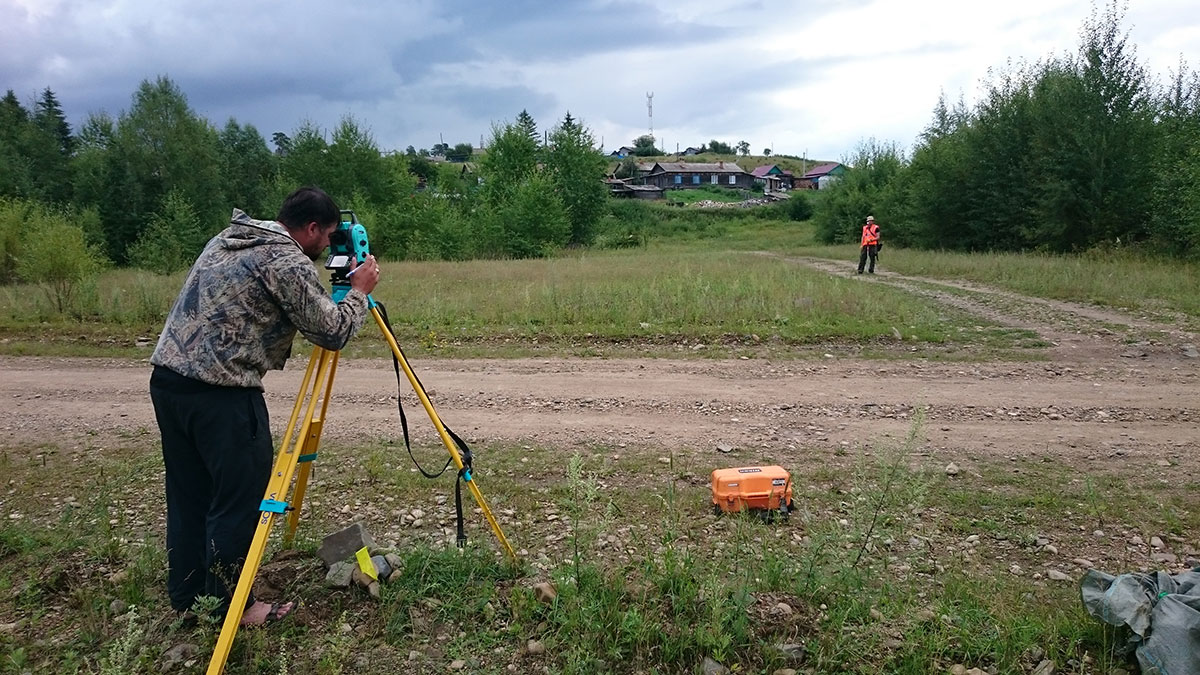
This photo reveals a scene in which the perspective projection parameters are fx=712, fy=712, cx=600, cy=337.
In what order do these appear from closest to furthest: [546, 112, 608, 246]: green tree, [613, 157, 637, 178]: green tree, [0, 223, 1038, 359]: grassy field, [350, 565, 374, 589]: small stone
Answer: [350, 565, 374, 589]: small stone
[0, 223, 1038, 359]: grassy field
[546, 112, 608, 246]: green tree
[613, 157, 637, 178]: green tree

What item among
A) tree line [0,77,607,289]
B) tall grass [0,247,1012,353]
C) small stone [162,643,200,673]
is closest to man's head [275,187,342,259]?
small stone [162,643,200,673]

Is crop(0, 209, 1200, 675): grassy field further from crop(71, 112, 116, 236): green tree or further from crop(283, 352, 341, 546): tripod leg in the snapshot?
crop(71, 112, 116, 236): green tree

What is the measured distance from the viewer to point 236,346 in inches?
123

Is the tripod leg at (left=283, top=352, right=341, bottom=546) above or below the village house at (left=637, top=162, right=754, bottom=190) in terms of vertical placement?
below

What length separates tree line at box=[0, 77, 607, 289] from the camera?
40.3 metres

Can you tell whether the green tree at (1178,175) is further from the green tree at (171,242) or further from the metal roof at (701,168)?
the metal roof at (701,168)

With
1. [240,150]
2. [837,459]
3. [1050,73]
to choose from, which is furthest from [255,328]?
[240,150]

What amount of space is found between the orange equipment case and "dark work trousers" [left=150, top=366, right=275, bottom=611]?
111 inches

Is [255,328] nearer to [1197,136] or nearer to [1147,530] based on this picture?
[1147,530]

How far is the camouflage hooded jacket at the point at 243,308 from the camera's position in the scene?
3092mm

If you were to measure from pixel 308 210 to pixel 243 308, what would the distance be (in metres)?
0.56

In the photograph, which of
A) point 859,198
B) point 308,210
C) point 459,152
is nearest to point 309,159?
point 859,198

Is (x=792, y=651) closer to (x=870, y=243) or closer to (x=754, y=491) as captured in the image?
(x=754, y=491)

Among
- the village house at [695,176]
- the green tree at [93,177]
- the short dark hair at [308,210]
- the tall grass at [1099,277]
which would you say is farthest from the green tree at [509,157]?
the village house at [695,176]
